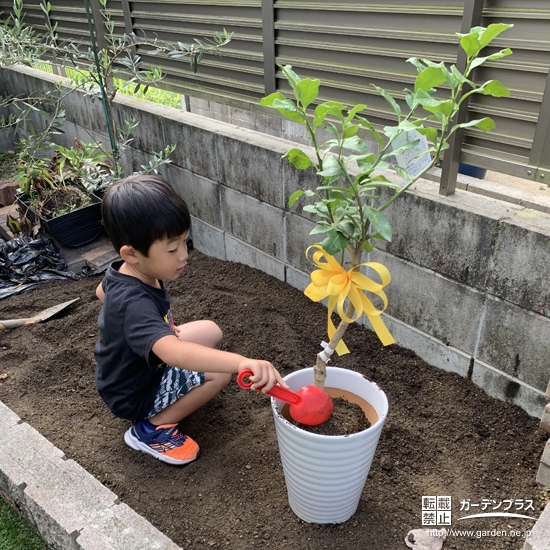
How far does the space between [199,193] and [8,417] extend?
191cm

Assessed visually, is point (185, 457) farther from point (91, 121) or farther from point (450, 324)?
point (91, 121)

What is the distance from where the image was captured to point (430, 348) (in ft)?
8.09

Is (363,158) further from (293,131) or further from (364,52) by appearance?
(293,131)

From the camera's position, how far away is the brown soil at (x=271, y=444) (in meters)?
1.77

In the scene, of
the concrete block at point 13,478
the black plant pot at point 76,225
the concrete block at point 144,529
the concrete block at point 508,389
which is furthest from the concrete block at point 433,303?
the black plant pot at point 76,225

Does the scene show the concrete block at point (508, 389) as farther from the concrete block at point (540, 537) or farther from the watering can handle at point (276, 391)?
the watering can handle at point (276, 391)

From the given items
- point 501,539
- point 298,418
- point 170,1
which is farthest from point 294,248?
point 170,1

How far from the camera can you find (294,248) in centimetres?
298

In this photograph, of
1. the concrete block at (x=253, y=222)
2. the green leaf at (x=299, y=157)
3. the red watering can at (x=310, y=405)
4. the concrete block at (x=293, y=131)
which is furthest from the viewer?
the concrete block at (x=293, y=131)

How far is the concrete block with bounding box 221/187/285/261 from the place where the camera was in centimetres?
305

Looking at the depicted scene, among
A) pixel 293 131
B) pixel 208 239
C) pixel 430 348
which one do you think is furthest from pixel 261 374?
pixel 293 131

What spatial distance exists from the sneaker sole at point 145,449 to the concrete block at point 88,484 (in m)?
0.25

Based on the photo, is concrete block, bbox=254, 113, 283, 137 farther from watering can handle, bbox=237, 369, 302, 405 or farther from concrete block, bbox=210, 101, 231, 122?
watering can handle, bbox=237, 369, 302, 405

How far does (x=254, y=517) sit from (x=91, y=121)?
3.86m
